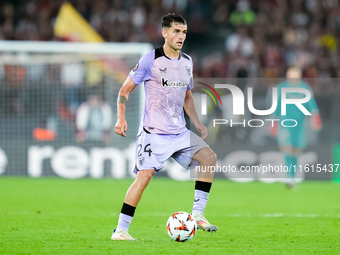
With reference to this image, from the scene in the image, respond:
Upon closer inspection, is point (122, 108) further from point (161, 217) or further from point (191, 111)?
point (161, 217)

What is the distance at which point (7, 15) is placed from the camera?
22.4 meters

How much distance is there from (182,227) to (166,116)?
3.99 feet

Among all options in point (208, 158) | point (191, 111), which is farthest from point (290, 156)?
point (208, 158)

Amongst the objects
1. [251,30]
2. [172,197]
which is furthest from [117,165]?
[251,30]

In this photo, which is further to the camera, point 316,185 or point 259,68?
point 259,68

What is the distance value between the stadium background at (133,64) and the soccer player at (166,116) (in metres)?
9.01

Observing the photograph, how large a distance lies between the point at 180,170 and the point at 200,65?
5.09 meters

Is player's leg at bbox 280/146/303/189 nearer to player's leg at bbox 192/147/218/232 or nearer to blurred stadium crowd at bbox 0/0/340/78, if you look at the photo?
blurred stadium crowd at bbox 0/0/340/78

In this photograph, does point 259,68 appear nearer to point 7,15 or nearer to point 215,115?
point 215,115

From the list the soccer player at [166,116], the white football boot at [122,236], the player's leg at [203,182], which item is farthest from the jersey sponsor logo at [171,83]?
the white football boot at [122,236]

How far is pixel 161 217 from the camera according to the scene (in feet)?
32.3

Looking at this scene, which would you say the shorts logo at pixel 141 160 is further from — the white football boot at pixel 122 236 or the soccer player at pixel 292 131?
the soccer player at pixel 292 131

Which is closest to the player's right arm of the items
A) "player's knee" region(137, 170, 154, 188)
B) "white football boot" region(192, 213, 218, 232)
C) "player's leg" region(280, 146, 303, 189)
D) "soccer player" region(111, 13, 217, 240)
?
"soccer player" region(111, 13, 217, 240)

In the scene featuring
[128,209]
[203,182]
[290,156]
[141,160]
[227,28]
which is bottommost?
[128,209]
